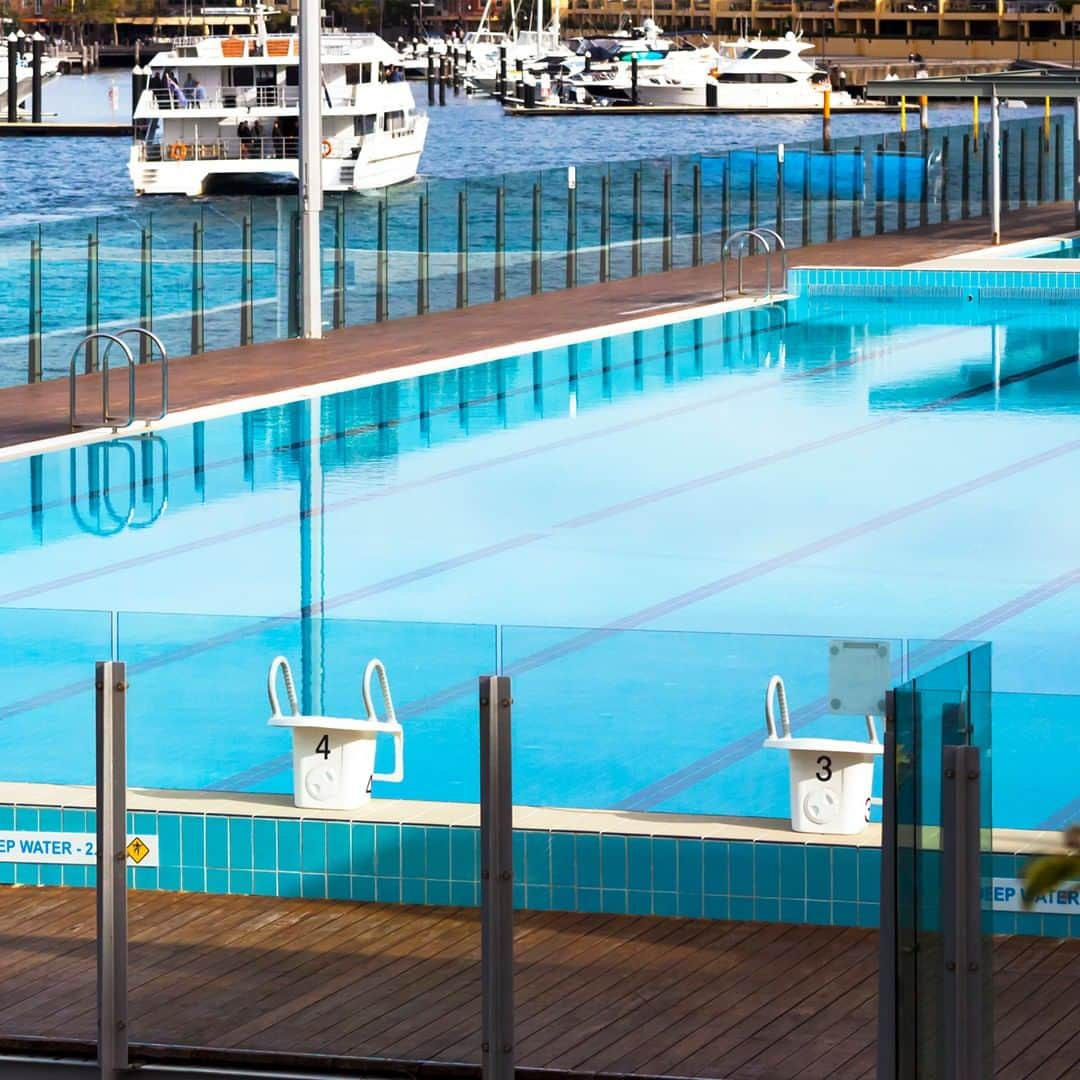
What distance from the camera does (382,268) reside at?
20.4 metres

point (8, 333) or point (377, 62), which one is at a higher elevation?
point (377, 62)

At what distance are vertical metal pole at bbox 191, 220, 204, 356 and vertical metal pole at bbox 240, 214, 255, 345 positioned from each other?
327 mm

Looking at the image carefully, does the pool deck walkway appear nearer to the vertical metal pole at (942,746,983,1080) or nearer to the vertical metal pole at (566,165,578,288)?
the vertical metal pole at (566,165,578,288)

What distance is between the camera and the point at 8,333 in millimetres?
17234

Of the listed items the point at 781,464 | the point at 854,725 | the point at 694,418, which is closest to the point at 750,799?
the point at 854,725

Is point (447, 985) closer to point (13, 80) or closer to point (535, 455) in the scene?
point (535, 455)

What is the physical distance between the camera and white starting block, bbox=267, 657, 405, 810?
552 centimetres

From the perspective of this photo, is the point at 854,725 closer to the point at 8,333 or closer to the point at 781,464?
the point at 781,464

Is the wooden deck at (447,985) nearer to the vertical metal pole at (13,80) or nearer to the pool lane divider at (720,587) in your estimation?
the pool lane divider at (720,587)

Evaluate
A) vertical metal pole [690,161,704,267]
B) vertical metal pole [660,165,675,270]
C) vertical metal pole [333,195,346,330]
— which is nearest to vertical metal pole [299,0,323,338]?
vertical metal pole [333,195,346,330]

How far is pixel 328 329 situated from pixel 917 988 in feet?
50.8

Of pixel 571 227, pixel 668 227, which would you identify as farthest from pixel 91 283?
pixel 668 227

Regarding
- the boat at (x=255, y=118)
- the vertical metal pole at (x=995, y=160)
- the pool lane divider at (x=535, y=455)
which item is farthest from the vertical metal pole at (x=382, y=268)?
the boat at (x=255, y=118)

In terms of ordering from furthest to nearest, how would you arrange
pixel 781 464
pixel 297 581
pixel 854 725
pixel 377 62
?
pixel 377 62
pixel 781 464
pixel 297 581
pixel 854 725
